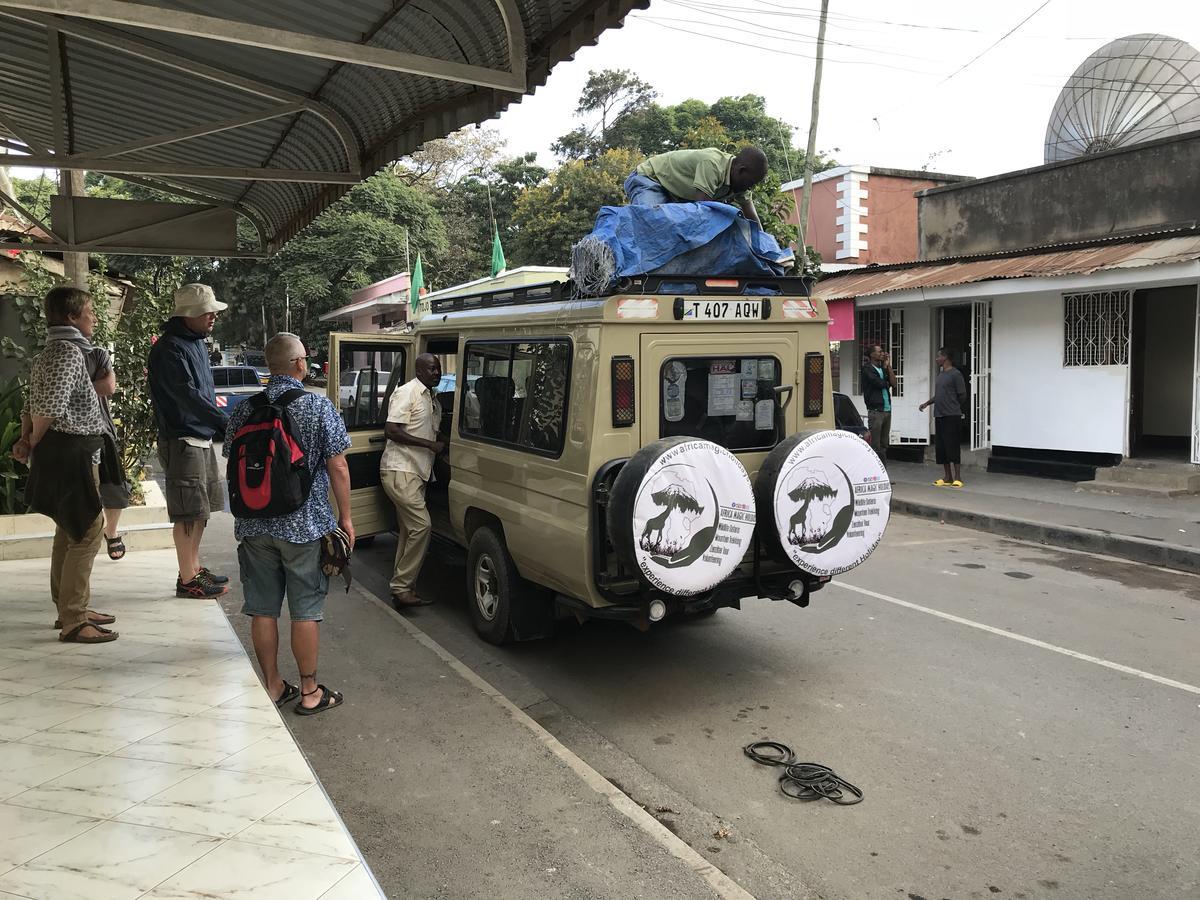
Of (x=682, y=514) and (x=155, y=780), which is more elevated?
(x=682, y=514)

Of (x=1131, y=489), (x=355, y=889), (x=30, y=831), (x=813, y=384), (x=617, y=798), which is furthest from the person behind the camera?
(x=1131, y=489)

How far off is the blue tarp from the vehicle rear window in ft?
1.81

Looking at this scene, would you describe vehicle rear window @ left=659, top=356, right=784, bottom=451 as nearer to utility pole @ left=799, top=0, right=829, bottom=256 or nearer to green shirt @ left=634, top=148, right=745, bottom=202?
green shirt @ left=634, top=148, right=745, bottom=202

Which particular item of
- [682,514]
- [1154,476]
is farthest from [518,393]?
[1154,476]

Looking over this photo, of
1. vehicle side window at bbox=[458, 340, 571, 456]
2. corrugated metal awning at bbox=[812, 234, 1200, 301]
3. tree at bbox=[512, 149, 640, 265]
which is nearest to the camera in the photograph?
vehicle side window at bbox=[458, 340, 571, 456]

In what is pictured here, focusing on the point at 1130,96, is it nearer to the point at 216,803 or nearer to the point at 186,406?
the point at 186,406

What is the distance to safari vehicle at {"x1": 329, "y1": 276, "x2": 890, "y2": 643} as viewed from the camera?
4453 millimetres

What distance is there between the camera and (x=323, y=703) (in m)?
4.78

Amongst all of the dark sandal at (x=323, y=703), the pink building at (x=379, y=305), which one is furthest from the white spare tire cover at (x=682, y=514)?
the pink building at (x=379, y=305)

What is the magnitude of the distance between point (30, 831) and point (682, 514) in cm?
286

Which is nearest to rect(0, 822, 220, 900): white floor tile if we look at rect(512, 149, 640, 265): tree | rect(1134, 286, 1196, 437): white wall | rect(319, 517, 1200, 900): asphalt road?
rect(319, 517, 1200, 900): asphalt road

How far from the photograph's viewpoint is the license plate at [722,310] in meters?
4.96

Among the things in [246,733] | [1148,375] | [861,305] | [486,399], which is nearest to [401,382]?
[486,399]

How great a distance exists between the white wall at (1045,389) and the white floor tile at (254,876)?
12.1m
